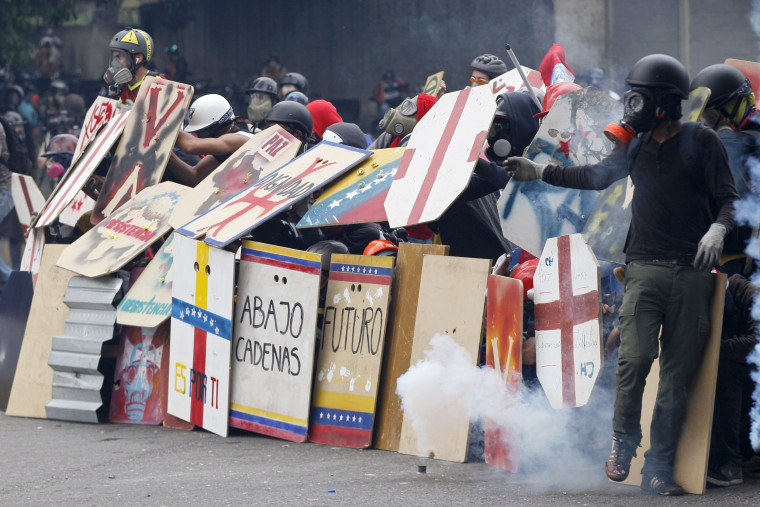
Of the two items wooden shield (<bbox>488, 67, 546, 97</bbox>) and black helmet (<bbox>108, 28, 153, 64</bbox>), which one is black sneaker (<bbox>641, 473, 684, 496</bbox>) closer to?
wooden shield (<bbox>488, 67, 546, 97</bbox>)

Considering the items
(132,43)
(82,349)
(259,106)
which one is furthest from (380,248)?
(259,106)

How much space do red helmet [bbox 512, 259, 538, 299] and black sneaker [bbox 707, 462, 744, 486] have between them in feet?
3.67

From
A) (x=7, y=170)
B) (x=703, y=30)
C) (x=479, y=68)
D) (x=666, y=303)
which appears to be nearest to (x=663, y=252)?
(x=666, y=303)

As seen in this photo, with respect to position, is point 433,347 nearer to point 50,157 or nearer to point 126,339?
point 126,339

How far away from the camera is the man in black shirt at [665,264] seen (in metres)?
4.43

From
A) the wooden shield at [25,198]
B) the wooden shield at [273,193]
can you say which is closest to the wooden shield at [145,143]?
the wooden shield at [273,193]

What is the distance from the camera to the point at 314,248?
6.26 meters

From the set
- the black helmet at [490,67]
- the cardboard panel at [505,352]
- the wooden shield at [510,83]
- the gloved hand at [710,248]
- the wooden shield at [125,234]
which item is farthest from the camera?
the black helmet at [490,67]

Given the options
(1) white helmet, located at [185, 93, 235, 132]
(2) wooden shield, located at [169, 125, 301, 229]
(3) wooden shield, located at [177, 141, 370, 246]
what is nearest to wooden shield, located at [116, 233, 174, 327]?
(2) wooden shield, located at [169, 125, 301, 229]

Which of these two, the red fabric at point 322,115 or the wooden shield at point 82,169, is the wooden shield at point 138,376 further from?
the red fabric at point 322,115

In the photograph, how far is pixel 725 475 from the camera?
4598mm

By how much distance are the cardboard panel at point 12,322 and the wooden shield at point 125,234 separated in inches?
20.1

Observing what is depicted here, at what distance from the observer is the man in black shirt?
4.43m

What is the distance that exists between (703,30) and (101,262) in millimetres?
11298
